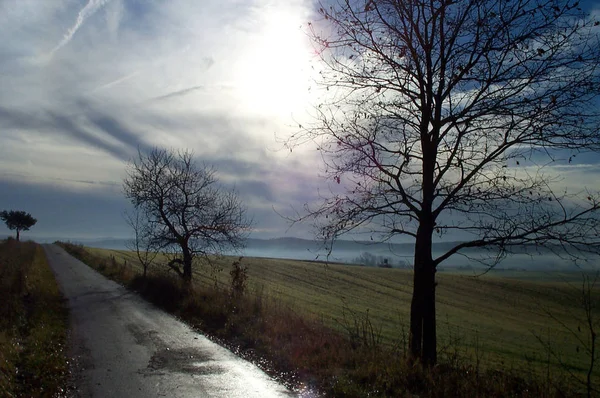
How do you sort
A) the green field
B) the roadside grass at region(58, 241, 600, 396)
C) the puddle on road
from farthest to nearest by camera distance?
1. the green field
2. the puddle on road
3. the roadside grass at region(58, 241, 600, 396)

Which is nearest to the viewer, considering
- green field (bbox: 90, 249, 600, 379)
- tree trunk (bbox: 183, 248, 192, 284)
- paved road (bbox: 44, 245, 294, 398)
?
paved road (bbox: 44, 245, 294, 398)

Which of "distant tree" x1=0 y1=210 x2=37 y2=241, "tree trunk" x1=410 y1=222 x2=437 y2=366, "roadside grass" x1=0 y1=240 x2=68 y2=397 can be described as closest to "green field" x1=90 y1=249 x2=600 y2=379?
"roadside grass" x1=0 y1=240 x2=68 y2=397

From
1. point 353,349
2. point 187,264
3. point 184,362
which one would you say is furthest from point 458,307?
point 184,362

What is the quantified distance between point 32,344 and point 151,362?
2969mm

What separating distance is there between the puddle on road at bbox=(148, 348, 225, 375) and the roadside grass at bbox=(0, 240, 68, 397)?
1.58 meters

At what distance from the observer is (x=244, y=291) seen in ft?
56.8

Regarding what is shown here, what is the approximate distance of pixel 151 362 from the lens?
8.77 metres

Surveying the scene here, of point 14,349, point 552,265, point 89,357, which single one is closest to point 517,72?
point 552,265

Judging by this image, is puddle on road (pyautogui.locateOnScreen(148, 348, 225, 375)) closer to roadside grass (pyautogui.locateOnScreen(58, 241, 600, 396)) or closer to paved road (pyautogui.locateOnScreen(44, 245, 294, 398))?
paved road (pyautogui.locateOnScreen(44, 245, 294, 398))

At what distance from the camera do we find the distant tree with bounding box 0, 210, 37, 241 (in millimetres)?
103688

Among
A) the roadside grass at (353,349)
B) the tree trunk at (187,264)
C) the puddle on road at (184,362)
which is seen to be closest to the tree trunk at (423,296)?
the roadside grass at (353,349)

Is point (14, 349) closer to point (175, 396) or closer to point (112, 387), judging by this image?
point (112, 387)

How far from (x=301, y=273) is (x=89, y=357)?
160 ft

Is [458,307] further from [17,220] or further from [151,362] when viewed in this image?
[17,220]
